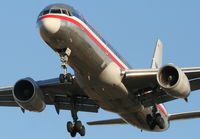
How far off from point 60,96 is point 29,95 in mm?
2857

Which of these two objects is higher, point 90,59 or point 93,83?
point 90,59

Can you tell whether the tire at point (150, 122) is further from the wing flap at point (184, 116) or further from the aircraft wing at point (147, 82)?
the wing flap at point (184, 116)

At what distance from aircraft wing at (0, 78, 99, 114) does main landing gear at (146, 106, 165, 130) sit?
12.5 ft

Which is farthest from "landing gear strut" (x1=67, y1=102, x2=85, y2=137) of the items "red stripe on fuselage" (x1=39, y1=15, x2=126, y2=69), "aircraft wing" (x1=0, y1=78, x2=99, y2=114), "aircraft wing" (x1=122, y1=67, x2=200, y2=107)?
"red stripe on fuselage" (x1=39, y1=15, x2=126, y2=69)

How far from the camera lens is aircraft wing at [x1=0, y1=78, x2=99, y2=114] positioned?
38906 millimetres

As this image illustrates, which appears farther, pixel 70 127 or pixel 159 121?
pixel 159 121

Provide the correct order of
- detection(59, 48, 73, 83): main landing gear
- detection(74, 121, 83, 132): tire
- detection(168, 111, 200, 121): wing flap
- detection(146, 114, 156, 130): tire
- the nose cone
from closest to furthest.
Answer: the nose cone < detection(59, 48, 73, 83): main landing gear < detection(74, 121, 83, 132): tire < detection(168, 111, 200, 121): wing flap < detection(146, 114, 156, 130): tire

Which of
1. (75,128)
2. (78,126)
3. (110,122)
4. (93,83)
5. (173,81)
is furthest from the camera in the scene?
(110,122)

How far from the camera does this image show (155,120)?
40250 mm

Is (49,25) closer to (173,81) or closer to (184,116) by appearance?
(173,81)

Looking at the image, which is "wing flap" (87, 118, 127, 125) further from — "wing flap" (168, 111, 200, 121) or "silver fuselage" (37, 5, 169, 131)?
"silver fuselage" (37, 5, 169, 131)

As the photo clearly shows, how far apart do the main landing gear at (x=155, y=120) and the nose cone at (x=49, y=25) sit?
10.7 meters

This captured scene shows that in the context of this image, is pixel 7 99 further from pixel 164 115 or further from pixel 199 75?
pixel 199 75

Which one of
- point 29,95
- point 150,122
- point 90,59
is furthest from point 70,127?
point 90,59
